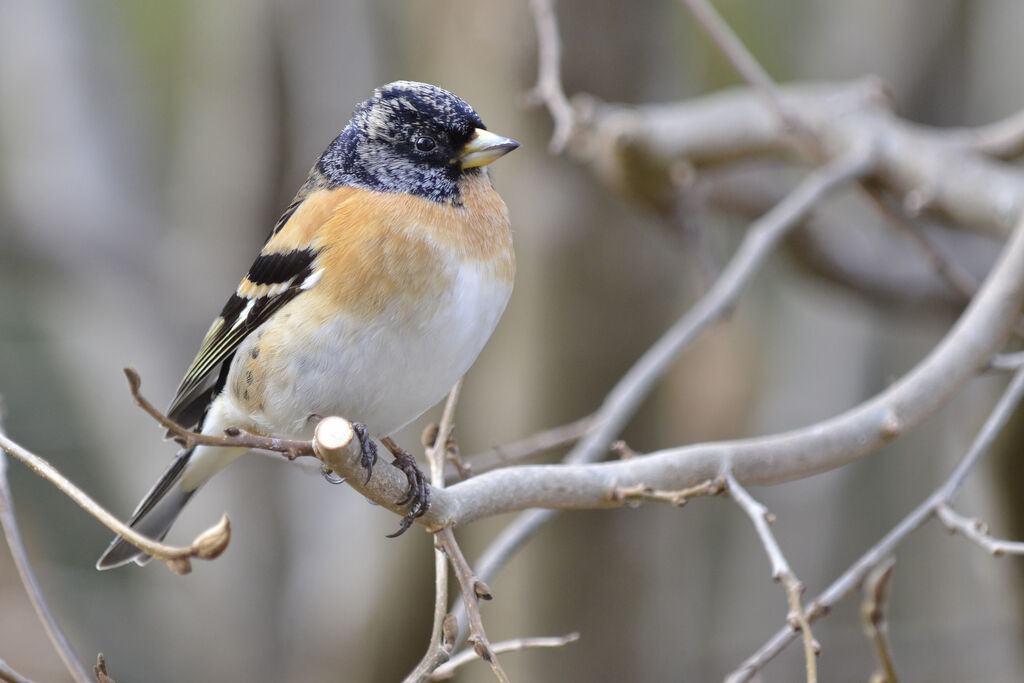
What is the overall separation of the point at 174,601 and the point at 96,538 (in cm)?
92

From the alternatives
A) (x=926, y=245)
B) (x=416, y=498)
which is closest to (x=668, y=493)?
(x=416, y=498)

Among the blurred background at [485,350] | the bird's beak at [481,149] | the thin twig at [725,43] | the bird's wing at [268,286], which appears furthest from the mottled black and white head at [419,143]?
the blurred background at [485,350]

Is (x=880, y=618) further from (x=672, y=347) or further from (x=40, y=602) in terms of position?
(x=40, y=602)

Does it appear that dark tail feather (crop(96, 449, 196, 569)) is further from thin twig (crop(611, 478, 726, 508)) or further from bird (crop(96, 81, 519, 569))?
thin twig (crop(611, 478, 726, 508))

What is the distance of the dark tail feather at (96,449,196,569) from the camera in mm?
2598

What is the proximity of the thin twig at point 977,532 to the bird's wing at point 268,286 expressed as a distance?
144 cm

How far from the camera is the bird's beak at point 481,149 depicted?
2412 millimetres

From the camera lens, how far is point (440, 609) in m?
1.71

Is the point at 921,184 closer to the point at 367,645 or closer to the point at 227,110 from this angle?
the point at 367,645

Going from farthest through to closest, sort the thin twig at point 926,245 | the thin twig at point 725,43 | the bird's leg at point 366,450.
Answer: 1. the thin twig at point 926,245
2. the thin twig at point 725,43
3. the bird's leg at point 366,450

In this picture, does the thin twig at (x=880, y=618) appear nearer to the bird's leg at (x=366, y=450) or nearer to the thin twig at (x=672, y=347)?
the thin twig at (x=672, y=347)

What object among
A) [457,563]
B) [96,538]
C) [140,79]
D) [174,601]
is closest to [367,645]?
[174,601]

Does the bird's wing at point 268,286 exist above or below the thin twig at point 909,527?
above

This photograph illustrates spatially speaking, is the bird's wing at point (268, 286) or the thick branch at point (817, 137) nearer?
the bird's wing at point (268, 286)
